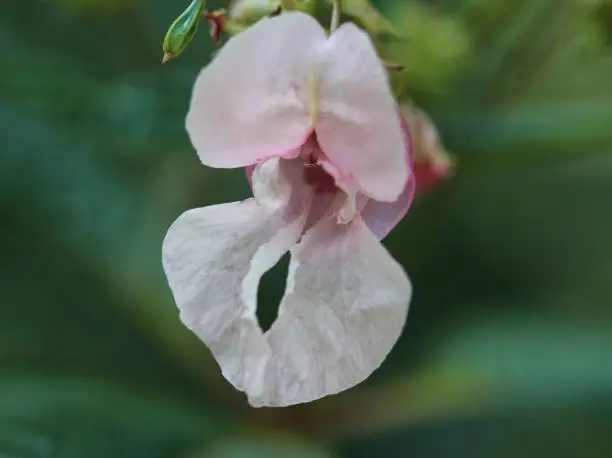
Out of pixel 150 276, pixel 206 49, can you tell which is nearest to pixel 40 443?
pixel 150 276

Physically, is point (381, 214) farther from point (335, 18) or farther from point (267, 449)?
point (267, 449)

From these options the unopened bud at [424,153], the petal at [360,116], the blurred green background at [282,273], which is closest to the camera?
the petal at [360,116]

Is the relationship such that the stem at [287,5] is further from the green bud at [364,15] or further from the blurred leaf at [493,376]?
the blurred leaf at [493,376]

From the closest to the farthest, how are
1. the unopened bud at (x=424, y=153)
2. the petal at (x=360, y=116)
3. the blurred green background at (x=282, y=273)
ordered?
the petal at (x=360, y=116) → the unopened bud at (x=424, y=153) → the blurred green background at (x=282, y=273)

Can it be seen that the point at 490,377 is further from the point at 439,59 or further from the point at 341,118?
the point at 341,118

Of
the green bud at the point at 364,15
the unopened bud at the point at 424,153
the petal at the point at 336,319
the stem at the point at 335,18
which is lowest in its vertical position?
the unopened bud at the point at 424,153

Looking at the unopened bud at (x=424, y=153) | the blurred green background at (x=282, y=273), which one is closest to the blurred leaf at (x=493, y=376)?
the blurred green background at (x=282, y=273)

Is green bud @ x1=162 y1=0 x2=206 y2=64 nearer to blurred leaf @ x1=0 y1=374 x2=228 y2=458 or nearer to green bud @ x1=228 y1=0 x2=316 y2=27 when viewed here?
green bud @ x1=228 y1=0 x2=316 y2=27

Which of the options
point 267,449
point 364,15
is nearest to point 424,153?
point 364,15

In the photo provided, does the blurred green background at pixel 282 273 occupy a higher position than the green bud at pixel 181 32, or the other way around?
the green bud at pixel 181 32
